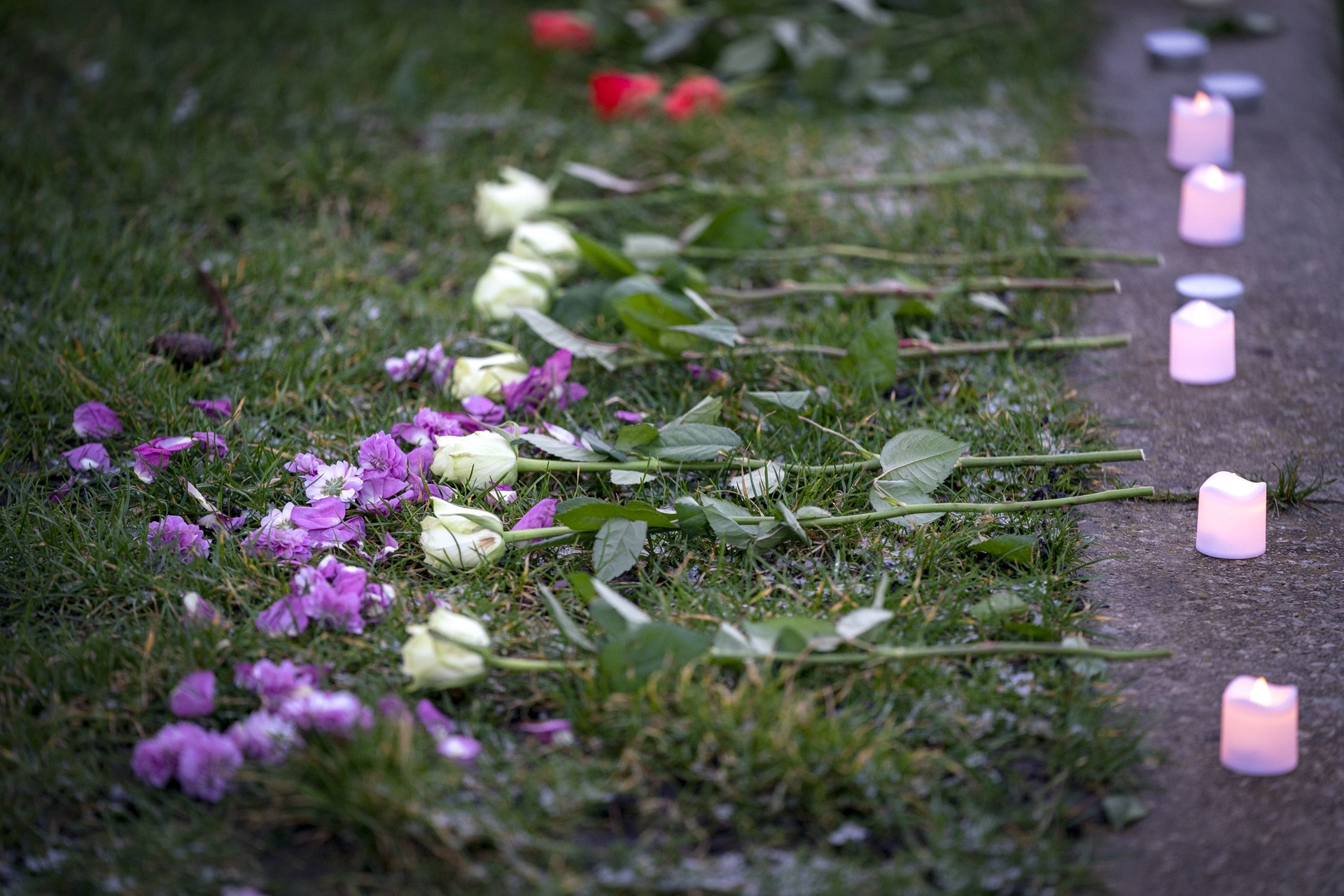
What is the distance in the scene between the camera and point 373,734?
3.70 feet

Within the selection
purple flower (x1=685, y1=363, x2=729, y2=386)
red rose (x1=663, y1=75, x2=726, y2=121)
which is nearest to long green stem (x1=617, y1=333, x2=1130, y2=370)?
purple flower (x1=685, y1=363, x2=729, y2=386)

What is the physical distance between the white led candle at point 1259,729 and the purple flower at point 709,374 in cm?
86

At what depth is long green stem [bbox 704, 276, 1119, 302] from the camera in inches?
79.2

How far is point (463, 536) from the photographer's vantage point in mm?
1403

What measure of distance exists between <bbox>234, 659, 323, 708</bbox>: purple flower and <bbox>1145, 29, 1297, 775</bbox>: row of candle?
908 mm

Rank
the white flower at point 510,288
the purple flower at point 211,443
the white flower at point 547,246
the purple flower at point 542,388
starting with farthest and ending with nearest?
the white flower at point 547,246
the white flower at point 510,288
the purple flower at point 542,388
the purple flower at point 211,443

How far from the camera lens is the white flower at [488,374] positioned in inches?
69.3

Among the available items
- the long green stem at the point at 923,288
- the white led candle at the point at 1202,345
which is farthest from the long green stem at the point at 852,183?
the white led candle at the point at 1202,345

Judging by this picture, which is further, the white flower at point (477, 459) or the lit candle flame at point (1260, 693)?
the white flower at point (477, 459)

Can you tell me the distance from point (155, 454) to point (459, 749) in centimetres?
74

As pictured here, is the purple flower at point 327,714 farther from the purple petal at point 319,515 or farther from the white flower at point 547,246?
the white flower at point 547,246

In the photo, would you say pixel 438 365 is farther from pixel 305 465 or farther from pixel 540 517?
pixel 540 517

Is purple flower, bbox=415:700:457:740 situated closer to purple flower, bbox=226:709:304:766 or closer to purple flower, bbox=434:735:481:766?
purple flower, bbox=434:735:481:766

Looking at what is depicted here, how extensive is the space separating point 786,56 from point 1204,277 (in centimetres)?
141
